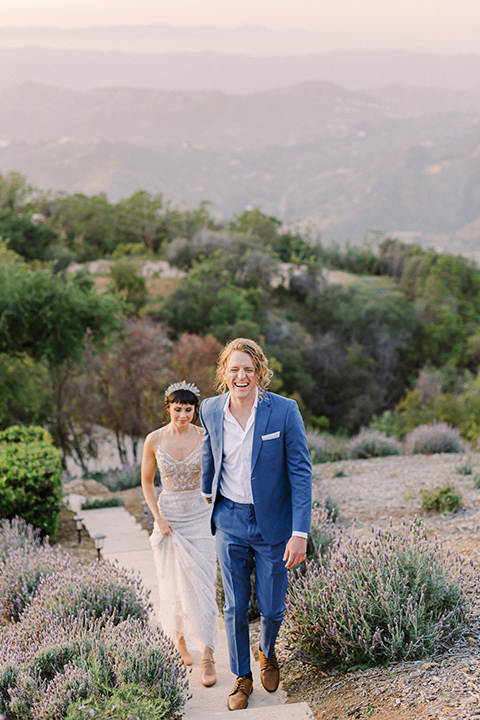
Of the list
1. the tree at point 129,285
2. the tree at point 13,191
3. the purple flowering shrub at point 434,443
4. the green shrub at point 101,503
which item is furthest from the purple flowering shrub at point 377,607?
the tree at point 13,191

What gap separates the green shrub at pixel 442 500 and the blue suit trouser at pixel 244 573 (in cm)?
317

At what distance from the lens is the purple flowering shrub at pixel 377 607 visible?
9.53ft

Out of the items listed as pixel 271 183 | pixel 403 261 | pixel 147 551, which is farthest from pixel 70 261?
pixel 271 183

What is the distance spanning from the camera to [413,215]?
166 m

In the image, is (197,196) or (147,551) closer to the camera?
(147,551)

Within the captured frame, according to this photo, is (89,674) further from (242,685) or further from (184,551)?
(184,551)

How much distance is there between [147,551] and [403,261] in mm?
54270

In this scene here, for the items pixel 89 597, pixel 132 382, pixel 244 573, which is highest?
pixel 244 573

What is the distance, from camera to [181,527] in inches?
143

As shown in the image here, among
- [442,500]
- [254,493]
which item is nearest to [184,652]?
[254,493]

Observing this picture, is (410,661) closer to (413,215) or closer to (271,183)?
(413,215)

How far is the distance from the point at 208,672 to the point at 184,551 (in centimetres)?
64

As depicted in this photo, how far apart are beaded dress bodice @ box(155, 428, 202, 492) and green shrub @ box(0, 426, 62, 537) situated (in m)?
2.62

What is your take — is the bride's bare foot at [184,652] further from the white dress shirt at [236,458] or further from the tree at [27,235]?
the tree at [27,235]
